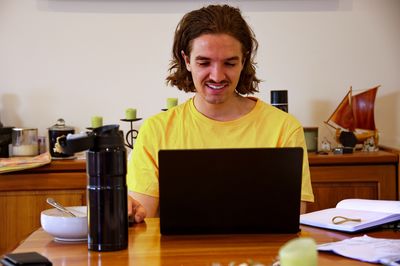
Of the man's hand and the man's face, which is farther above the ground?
the man's face

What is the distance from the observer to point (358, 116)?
10.7 ft

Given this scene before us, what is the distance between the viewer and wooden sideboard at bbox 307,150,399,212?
299 centimetres

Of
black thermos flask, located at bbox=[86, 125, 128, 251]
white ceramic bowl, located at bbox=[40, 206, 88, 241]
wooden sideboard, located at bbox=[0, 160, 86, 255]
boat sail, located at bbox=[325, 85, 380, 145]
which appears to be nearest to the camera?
black thermos flask, located at bbox=[86, 125, 128, 251]

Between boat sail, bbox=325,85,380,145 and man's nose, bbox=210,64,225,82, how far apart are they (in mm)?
1421

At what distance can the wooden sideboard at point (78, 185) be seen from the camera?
115 inches

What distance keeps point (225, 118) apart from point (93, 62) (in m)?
1.38

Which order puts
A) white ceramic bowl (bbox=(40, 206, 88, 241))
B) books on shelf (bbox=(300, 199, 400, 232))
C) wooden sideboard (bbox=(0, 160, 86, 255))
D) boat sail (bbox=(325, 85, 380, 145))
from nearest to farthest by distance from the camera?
white ceramic bowl (bbox=(40, 206, 88, 241)), books on shelf (bbox=(300, 199, 400, 232)), wooden sideboard (bbox=(0, 160, 86, 255)), boat sail (bbox=(325, 85, 380, 145))

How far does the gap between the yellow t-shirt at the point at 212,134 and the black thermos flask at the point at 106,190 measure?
24.5 inches

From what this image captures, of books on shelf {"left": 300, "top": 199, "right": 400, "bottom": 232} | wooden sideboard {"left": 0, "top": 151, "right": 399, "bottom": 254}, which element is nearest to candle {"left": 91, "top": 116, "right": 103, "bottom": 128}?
wooden sideboard {"left": 0, "top": 151, "right": 399, "bottom": 254}

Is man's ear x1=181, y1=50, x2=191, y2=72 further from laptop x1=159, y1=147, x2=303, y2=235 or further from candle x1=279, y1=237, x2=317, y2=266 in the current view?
candle x1=279, y1=237, x2=317, y2=266

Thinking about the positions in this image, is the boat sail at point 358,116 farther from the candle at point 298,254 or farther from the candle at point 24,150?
the candle at point 298,254

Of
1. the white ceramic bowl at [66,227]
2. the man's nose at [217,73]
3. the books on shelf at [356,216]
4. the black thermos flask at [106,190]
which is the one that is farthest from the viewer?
the man's nose at [217,73]

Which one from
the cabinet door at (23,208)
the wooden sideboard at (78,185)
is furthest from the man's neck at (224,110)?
the cabinet door at (23,208)

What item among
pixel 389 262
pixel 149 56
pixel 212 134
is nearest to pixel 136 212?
pixel 212 134
